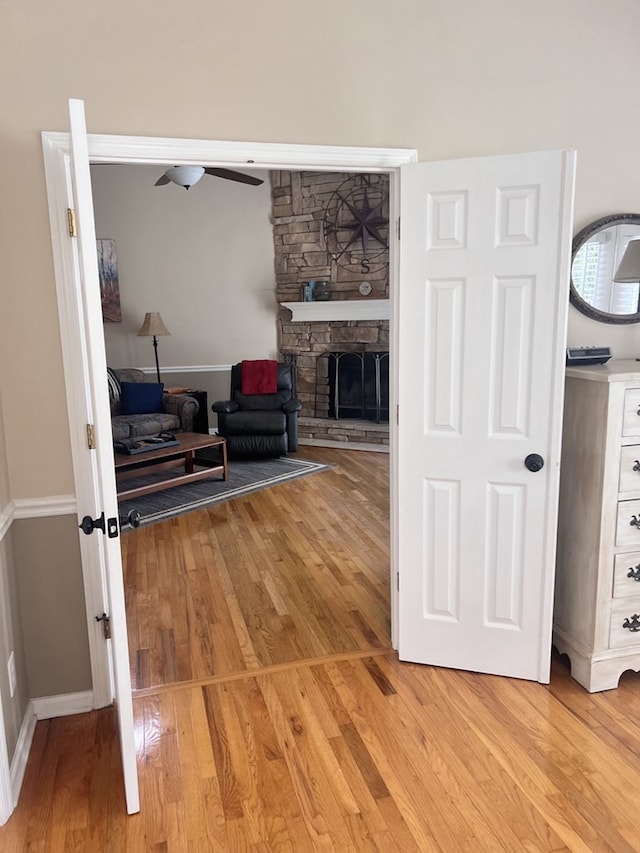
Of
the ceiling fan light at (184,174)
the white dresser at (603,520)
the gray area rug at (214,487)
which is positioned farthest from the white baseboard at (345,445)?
the white dresser at (603,520)

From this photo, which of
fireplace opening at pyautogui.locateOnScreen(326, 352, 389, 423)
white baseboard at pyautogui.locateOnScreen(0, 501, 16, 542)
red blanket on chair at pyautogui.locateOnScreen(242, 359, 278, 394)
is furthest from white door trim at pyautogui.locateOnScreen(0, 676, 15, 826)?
fireplace opening at pyautogui.locateOnScreen(326, 352, 389, 423)

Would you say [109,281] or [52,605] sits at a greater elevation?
A: [109,281]

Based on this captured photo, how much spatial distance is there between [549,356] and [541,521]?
2.12 feet

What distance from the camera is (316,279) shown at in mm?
7480

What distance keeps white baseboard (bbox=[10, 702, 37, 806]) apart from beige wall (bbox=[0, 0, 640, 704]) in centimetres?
13

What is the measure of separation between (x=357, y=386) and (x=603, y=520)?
5.20 metres

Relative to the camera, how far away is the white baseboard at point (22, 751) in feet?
6.69

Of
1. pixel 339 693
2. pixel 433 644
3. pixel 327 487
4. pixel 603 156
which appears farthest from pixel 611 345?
pixel 327 487

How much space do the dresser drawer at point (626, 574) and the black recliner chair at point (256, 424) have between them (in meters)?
4.29

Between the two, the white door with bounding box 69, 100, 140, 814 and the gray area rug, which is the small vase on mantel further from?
the white door with bounding box 69, 100, 140, 814

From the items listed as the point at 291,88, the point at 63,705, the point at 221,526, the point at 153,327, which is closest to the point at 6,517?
the point at 63,705

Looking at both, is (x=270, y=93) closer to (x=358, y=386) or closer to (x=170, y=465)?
(x=170, y=465)

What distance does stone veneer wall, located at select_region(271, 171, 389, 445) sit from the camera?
7188mm

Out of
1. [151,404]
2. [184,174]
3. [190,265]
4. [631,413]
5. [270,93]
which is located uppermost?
[184,174]
